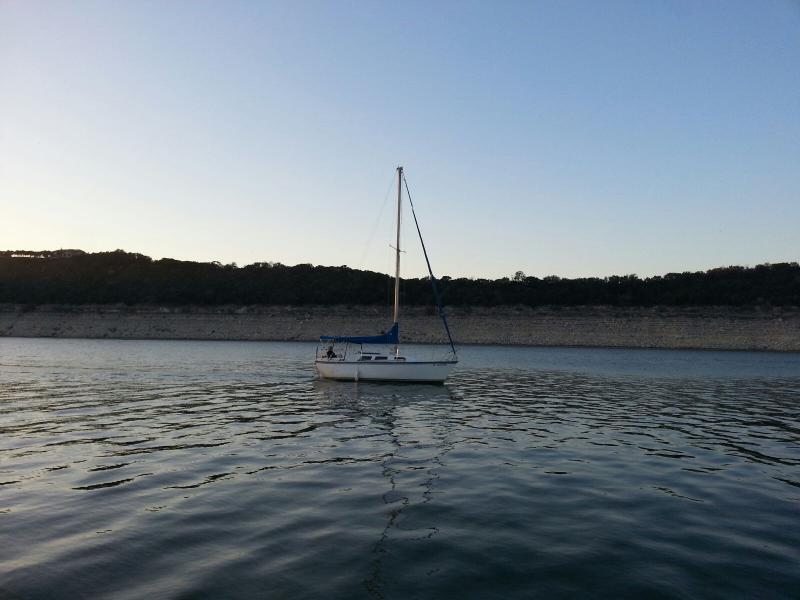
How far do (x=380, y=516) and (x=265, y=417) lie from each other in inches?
422

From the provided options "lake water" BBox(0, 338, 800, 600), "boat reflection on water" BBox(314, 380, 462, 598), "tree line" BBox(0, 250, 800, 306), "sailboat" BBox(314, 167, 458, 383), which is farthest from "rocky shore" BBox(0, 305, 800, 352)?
"lake water" BBox(0, 338, 800, 600)

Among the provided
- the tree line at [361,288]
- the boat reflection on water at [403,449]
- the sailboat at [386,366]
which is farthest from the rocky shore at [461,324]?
the boat reflection on water at [403,449]

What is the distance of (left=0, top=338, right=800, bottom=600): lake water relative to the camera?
21.9 ft

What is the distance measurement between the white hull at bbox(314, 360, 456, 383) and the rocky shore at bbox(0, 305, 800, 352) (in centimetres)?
5176

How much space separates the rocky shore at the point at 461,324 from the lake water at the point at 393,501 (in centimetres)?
6112

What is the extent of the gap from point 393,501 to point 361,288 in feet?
328

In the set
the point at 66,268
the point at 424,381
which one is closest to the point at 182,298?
the point at 66,268

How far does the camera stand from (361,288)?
359ft

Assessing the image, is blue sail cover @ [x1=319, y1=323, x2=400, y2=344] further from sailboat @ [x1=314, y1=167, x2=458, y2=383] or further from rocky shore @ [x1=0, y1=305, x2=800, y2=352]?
rocky shore @ [x1=0, y1=305, x2=800, y2=352]

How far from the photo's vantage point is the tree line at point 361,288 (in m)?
96.8

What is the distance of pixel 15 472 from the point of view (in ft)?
37.1

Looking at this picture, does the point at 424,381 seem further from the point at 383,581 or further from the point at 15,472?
the point at 383,581

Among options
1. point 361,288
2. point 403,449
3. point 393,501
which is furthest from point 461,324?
point 393,501

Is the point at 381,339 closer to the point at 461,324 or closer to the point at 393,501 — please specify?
the point at 393,501
